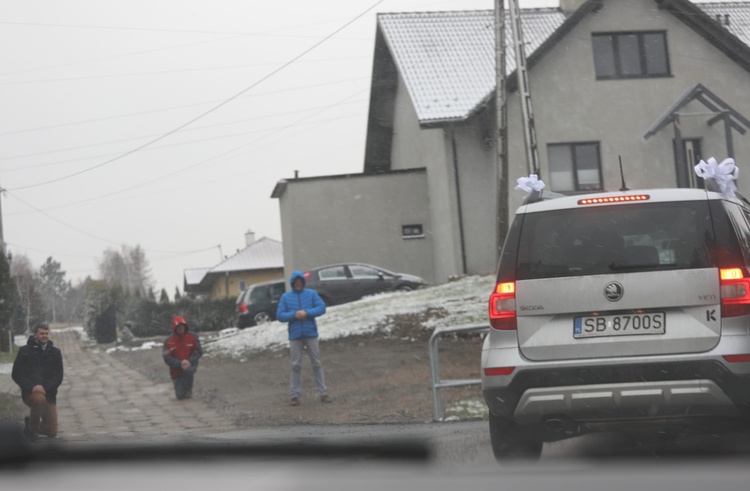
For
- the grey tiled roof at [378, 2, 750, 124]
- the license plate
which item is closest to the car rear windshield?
the license plate

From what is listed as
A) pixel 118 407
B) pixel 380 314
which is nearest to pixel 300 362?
pixel 118 407

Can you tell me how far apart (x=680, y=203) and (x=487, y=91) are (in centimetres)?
2368

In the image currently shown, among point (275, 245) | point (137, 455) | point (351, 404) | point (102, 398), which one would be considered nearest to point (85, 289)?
point (102, 398)

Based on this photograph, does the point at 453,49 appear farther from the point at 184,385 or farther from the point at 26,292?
the point at 26,292

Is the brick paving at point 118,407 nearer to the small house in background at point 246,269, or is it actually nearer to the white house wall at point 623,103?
the white house wall at point 623,103

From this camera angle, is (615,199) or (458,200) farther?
(458,200)

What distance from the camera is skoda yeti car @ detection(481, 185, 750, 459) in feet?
17.7

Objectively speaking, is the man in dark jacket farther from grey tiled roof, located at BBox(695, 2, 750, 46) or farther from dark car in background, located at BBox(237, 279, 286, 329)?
grey tiled roof, located at BBox(695, 2, 750, 46)

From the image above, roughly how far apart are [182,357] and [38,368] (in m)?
5.05

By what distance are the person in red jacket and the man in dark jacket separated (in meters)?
3.63

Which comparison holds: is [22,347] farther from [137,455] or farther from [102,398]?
[137,455]

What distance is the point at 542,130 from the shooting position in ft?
87.2

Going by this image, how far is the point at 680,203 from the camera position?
18.8ft

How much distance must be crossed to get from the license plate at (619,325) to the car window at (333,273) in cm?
2114
